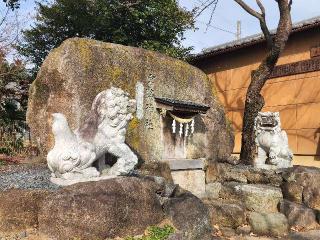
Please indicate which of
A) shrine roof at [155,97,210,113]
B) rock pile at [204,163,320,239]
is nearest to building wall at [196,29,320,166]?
rock pile at [204,163,320,239]

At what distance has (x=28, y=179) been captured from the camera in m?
6.71

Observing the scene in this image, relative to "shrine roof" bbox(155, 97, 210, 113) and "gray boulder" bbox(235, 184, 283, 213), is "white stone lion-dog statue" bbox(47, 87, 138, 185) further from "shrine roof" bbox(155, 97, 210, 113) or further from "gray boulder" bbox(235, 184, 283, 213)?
"gray boulder" bbox(235, 184, 283, 213)

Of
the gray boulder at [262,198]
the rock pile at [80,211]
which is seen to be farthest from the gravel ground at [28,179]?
the gray boulder at [262,198]

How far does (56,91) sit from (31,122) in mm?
958

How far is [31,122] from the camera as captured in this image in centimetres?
897

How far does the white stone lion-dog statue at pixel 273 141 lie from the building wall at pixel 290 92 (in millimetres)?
3441

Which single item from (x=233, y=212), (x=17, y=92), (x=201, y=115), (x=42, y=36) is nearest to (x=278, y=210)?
(x=233, y=212)

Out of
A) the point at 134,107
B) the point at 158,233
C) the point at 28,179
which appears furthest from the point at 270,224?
the point at 28,179

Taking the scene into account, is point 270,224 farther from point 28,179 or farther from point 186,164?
point 28,179

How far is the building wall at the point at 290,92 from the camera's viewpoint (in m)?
14.4

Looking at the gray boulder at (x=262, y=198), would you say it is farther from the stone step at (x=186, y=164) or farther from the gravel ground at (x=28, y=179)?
the gravel ground at (x=28, y=179)

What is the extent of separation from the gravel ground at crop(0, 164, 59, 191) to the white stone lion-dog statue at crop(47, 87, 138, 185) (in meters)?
0.26

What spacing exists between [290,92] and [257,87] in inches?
138

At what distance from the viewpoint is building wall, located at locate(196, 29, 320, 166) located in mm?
14359
